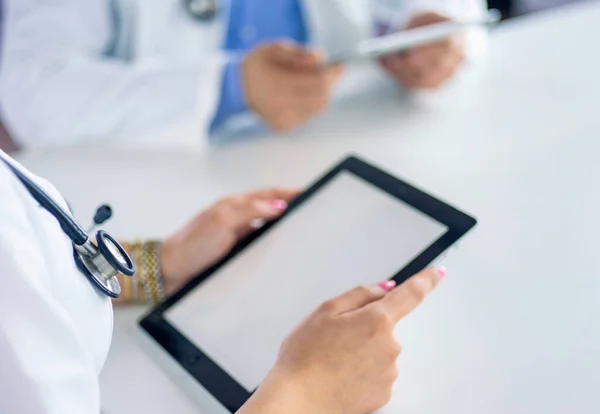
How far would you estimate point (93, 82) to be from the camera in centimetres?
91

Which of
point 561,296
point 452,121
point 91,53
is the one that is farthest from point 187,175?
point 561,296

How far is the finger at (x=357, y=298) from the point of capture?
56 cm

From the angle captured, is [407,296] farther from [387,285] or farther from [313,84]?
[313,84]

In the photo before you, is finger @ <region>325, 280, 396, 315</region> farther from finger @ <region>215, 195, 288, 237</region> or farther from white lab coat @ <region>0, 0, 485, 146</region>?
white lab coat @ <region>0, 0, 485, 146</region>

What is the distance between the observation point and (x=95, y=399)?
48 cm

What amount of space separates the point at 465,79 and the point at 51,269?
2.29 ft

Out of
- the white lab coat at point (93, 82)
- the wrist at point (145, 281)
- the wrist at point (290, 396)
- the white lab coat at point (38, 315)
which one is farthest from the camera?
the white lab coat at point (93, 82)

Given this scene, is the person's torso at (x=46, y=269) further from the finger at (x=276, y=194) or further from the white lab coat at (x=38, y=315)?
the finger at (x=276, y=194)

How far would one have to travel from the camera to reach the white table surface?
1.91 ft

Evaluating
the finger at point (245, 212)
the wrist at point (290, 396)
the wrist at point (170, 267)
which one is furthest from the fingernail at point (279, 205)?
the wrist at point (290, 396)

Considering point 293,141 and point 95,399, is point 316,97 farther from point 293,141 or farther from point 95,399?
point 95,399

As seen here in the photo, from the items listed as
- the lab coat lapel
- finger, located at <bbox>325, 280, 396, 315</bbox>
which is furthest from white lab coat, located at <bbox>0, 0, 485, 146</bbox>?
finger, located at <bbox>325, 280, 396, 315</bbox>

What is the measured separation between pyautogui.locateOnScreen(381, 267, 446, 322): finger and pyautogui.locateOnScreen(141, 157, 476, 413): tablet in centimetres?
2

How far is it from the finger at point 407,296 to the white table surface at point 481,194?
7cm
